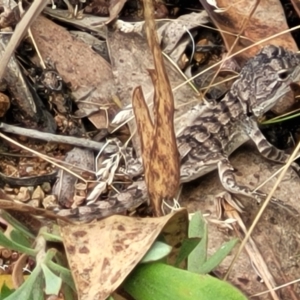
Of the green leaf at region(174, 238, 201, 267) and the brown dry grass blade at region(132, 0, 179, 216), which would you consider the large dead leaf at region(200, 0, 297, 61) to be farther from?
the green leaf at region(174, 238, 201, 267)

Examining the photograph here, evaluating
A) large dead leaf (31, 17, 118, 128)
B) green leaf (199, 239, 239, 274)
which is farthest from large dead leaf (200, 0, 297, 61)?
green leaf (199, 239, 239, 274)

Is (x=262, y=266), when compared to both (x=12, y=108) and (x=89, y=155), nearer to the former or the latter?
(x=89, y=155)

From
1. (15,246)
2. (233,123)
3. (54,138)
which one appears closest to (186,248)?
(15,246)

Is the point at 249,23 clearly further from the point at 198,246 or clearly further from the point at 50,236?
the point at 50,236

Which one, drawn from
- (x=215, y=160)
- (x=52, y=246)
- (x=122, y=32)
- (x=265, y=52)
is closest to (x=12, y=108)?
(x=122, y=32)

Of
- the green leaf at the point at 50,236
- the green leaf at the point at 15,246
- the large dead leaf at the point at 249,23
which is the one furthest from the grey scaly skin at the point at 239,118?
the green leaf at the point at 15,246

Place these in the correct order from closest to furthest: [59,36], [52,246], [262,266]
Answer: [52,246], [262,266], [59,36]

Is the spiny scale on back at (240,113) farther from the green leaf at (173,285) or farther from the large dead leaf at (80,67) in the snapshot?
the green leaf at (173,285)

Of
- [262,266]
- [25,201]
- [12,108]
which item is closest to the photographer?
[262,266]
